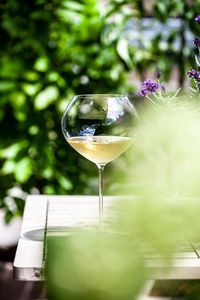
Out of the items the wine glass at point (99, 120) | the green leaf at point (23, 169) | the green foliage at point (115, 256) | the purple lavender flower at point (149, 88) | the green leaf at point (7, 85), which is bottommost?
the green leaf at point (23, 169)

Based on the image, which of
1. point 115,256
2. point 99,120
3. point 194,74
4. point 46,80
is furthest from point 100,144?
point 46,80

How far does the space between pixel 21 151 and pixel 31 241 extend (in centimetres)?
151

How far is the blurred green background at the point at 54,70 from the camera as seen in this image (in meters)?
2.68

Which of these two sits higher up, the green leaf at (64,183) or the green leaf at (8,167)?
the green leaf at (8,167)

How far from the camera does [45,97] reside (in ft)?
8.67

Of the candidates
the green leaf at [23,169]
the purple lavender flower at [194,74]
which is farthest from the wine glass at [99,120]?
the green leaf at [23,169]

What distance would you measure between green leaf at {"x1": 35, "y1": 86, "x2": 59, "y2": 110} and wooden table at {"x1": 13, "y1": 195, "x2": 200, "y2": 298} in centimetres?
99

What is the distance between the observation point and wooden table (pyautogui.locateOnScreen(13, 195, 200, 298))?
96cm

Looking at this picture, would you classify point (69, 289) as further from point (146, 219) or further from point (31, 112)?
point (31, 112)

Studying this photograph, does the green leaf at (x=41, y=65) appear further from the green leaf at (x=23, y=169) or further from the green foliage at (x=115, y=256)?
the green foliage at (x=115, y=256)

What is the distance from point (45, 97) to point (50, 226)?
139 centimetres

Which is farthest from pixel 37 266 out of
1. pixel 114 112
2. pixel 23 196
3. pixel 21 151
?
pixel 23 196

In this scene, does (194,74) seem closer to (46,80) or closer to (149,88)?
(149,88)

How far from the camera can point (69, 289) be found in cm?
20
